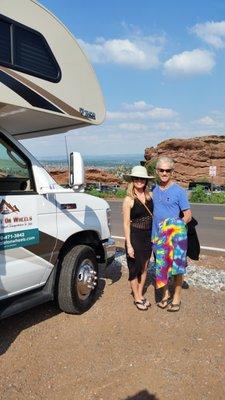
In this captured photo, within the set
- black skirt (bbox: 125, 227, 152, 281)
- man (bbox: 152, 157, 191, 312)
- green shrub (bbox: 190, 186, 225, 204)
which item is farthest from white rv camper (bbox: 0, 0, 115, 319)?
green shrub (bbox: 190, 186, 225, 204)

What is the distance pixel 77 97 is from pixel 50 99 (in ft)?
1.67

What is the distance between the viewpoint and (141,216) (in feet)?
17.9

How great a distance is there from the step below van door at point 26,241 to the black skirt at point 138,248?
3.47 feet

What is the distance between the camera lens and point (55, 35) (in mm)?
4871

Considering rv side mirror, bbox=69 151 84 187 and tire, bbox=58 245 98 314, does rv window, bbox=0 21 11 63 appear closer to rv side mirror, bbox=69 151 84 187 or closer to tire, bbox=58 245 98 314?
rv side mirror, bbox=69 151 84 187

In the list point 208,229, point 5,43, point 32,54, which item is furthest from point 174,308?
point 208,229

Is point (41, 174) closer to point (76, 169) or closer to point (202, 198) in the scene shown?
point (76, 169)

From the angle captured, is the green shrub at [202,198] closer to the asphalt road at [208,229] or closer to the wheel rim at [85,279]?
the asphalt road at [208,229]

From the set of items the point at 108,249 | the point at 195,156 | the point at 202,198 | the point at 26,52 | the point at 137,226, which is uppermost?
the point at 26,52

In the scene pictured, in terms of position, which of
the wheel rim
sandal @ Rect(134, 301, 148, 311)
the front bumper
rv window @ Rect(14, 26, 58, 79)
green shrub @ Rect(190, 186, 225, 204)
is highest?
rv window @ Rect(14, 26, 58, 79)

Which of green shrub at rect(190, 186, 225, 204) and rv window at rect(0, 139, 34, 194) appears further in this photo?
green shrub at rect(190, 186, 225, 204)

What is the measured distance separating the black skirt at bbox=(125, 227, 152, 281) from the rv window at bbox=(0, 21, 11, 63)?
7.99 ft

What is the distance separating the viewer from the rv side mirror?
15.1 feet

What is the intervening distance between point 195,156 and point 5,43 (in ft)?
184
